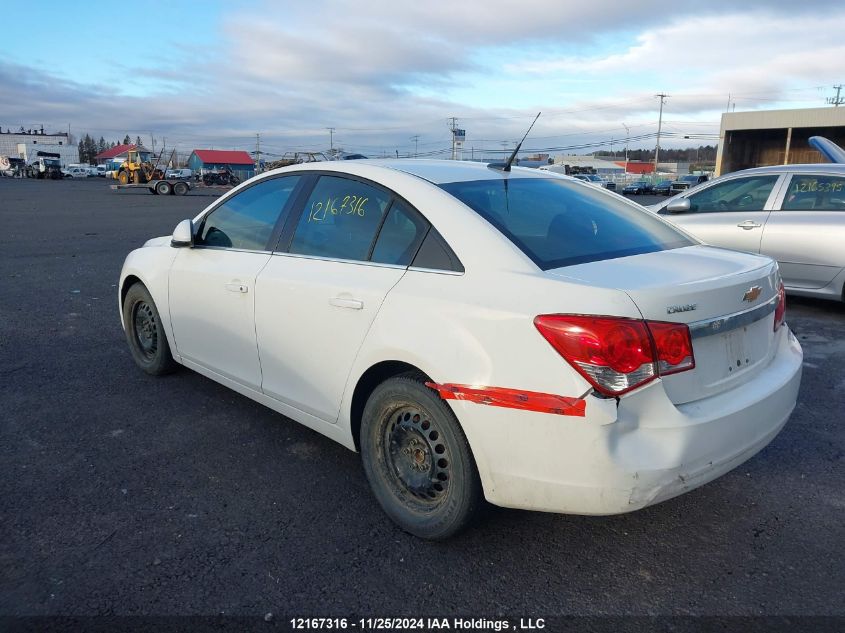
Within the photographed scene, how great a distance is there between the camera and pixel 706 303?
8.32 feet

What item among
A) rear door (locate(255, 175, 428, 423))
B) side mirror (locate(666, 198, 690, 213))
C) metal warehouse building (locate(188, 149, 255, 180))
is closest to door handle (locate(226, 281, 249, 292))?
rear door (locate(255, 175, 428, 423))

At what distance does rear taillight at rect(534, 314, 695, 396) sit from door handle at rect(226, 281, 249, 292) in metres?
1.98

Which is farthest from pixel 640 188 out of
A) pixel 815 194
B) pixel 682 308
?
pixel 682 308

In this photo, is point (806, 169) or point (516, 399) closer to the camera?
point (516, 399)

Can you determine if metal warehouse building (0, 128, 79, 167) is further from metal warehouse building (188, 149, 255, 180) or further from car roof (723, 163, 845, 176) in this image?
car roof (723, 163, 845, 176)

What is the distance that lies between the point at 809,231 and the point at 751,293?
16.4 feet

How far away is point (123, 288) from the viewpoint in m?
5.16

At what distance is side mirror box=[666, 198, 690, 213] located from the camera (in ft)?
23.4

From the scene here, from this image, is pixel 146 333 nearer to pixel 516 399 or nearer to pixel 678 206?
pixel 516 399

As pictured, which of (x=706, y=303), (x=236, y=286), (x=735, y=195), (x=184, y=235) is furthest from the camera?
(x=735, y=195)

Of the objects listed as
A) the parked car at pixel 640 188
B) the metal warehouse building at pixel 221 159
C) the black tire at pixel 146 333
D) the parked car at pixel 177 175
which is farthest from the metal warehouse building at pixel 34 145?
the black tire at pixel 146 333

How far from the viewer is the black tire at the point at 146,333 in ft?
15.7

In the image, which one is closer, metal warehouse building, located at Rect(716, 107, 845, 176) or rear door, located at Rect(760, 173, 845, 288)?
rear door, located at Rect(760, 173, 845, 288)

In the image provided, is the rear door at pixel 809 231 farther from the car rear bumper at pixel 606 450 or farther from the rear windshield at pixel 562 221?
the car rear bumper at pixel 606 450
